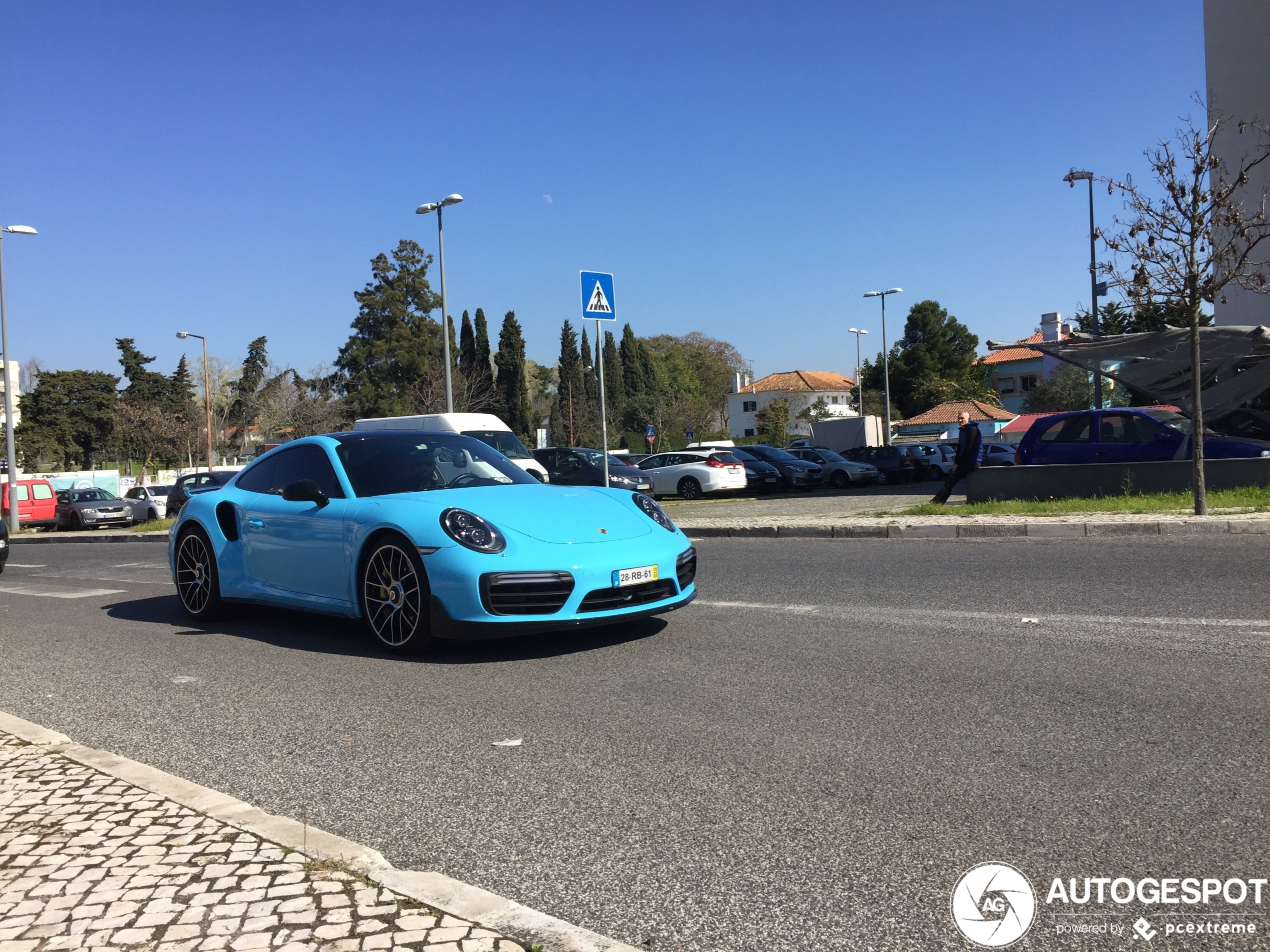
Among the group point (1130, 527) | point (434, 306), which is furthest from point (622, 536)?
point (434, 306)

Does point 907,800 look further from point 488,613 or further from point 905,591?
point 905,591

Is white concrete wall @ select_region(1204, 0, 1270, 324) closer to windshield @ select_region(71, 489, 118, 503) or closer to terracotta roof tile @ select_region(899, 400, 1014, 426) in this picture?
windshield @ select_region(71, 489, 118, 503)

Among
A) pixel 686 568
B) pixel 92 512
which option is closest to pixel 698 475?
pixel 92 512

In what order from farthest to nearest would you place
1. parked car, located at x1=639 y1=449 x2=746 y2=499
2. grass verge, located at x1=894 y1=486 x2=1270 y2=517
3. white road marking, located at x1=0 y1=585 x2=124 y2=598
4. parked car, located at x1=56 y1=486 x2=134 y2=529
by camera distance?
1. parked car, located at x1=56 y1=486 x2=134 y2=529
2. parked car, located at x1=639 y1=449 x2=746 y2=499
3. grass verge, located at x1=894 y1=486 x2=1270 y2=517
4. white road marking, located at x1=0 y1=585 x2=124 y2=598

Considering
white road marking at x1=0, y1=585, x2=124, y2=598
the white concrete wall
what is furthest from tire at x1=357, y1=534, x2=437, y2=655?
the white concrete wall

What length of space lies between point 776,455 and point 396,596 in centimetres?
2785

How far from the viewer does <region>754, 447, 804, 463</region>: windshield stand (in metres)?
32.6

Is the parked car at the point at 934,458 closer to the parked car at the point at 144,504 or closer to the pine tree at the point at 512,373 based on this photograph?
the parked car at the point at 144,504

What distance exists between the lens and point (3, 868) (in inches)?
123

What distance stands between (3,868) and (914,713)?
11.4 feet

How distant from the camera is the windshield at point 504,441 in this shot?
19203 millimetres

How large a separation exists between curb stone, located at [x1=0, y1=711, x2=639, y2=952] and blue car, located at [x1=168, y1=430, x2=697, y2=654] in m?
2.07

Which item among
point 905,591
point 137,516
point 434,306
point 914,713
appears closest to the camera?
point 914,713

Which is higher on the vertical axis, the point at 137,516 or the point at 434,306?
the point at 434,306
